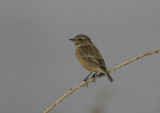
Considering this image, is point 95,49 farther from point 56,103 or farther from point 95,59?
point 56,103

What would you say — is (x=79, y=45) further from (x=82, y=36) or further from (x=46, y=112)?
(x=46, y=112)

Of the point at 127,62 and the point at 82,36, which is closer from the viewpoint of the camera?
the point at 127,62

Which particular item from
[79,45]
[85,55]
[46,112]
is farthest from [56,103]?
[79,45]

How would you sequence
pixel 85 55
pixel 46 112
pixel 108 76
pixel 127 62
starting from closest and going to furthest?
pixel 46 112 → pixel 127 62 → pixel 108 76 → pixel 85 55

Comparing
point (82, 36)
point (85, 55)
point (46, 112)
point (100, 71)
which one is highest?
point (82, 36)

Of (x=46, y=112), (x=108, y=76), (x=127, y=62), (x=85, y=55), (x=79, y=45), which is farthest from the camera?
(x=79, y=45)

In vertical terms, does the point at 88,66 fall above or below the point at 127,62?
above
